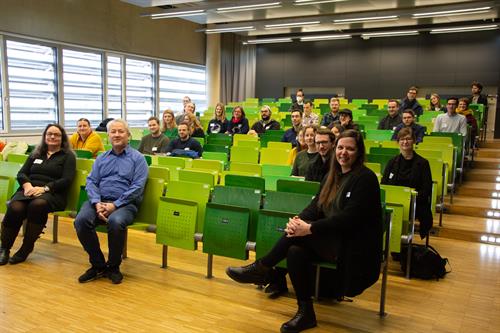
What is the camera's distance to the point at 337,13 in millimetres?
11289

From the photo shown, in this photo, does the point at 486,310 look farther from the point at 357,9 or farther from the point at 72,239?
the point at 357,9

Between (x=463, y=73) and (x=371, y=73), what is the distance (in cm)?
246

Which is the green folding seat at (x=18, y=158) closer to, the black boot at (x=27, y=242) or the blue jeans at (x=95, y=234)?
the black boot at (x=27, y=242)

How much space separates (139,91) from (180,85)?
1.65 m

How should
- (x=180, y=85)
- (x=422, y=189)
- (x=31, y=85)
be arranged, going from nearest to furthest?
(x=422, y=189) → (x=31, y=85) → (x=180, y=85)

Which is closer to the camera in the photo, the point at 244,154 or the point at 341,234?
the point at 341,234

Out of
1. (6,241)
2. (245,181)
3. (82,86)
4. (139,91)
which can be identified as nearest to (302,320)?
(245,181)

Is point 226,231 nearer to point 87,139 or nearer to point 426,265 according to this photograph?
point 426,265

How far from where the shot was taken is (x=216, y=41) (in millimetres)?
13820

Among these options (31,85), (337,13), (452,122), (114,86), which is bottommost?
(452,122)

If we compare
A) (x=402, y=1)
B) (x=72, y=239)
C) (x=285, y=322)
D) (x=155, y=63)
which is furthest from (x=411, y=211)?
(x=155, y=63)

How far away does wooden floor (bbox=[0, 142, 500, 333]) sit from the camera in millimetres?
2725

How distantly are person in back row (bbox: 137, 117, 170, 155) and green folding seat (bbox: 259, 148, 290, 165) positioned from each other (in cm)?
125

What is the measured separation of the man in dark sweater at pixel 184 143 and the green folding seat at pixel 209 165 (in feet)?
3.03
